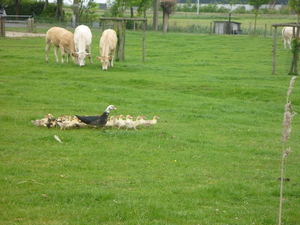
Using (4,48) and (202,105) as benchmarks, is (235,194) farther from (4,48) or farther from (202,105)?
(4,48)

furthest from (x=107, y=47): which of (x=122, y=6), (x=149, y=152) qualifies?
(x=122, y=6)

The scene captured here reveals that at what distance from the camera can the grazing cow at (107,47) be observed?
2442 centimetres

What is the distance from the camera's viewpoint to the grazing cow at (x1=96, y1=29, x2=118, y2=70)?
2442 centimetres

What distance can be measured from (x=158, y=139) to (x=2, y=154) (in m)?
3.83

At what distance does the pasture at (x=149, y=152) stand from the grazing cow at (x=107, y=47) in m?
1.33

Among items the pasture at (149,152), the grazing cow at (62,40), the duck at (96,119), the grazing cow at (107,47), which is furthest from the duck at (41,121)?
the grazing cow at (62,40)

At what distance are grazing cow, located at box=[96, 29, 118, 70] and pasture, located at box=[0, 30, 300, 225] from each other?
1327 mm

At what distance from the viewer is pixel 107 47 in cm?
2514

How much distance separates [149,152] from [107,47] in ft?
53.2

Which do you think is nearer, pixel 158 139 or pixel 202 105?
pixel 158 139

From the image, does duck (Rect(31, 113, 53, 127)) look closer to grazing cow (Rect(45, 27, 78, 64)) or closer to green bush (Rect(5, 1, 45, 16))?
grazing cow (Rect(45, 27, 78, 64))

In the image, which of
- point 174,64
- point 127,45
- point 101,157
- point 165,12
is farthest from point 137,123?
point 165,12

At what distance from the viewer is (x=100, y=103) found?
15.8 m

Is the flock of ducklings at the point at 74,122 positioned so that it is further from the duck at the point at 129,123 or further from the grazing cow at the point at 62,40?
the grazing cow at the point at 62,40
